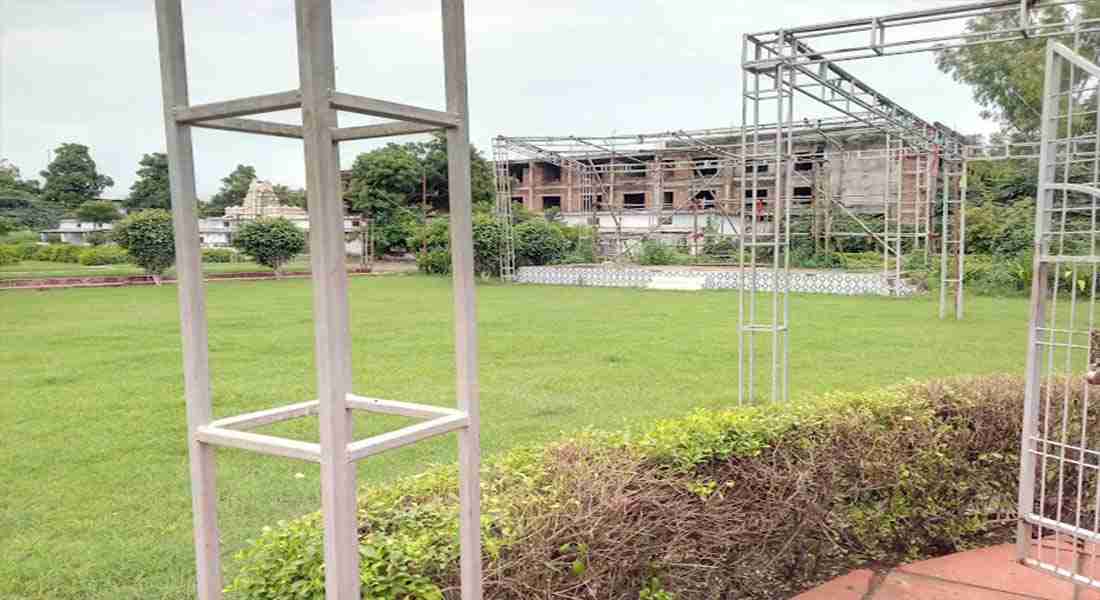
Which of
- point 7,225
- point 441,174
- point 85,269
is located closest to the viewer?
point 85,269

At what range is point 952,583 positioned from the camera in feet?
9.11

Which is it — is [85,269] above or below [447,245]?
below

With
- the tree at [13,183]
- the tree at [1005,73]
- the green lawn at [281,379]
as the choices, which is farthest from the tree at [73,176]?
the tree at [1005,73]

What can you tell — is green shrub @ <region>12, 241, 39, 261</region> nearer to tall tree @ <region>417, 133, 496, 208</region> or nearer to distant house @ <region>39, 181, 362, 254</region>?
distant house @ <region>39, 181, 362, 254</region>

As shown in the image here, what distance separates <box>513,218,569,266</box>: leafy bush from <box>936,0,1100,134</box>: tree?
11829 mm

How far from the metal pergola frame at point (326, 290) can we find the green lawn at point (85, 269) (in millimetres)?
16857

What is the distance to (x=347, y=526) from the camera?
4.84 feet

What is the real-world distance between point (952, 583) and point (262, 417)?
2.44 metres

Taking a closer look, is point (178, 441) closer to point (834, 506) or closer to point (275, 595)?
point (275, 595)

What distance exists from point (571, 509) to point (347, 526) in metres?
0.77

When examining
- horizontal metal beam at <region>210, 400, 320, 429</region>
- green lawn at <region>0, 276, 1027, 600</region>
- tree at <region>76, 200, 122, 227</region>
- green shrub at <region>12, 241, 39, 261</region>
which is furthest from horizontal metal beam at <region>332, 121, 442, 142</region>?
tree at <region>76, 200, 122, 227</region>

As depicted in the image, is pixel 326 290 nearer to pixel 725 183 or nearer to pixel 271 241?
pixel 271 241

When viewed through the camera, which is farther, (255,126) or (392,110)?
(255,126)

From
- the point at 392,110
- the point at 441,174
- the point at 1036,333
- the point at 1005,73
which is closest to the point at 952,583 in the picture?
the point at 1036,333
